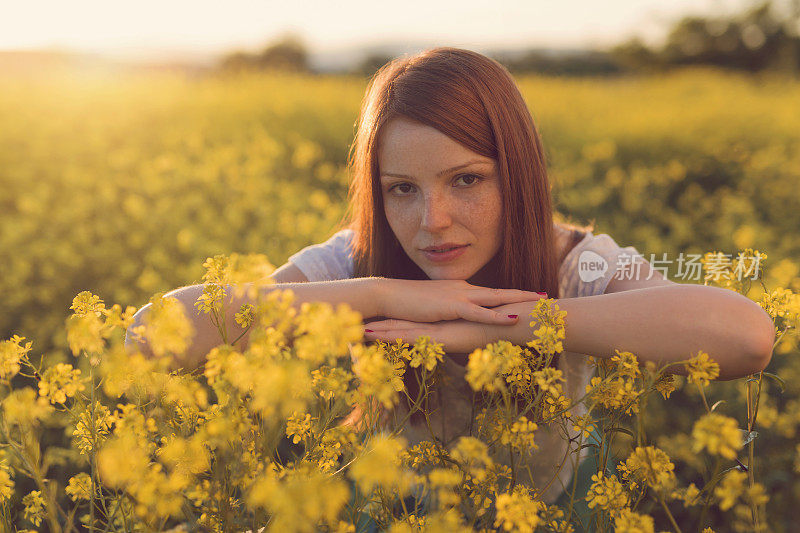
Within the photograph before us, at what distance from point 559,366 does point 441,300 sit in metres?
0.56

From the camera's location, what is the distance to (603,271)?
5.66ft

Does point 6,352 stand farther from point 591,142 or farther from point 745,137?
point 745,137

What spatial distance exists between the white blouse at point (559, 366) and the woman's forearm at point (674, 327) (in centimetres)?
47

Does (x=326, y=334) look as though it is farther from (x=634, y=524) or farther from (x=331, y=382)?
(x=634, y=524)

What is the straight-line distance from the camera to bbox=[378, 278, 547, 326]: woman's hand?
130cm

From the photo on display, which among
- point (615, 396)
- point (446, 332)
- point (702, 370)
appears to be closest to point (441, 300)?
point (446, 332)

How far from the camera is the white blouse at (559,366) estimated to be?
173 centimetres

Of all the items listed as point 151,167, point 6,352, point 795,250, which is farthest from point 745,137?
point 6,352

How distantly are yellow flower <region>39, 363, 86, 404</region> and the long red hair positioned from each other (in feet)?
2.52

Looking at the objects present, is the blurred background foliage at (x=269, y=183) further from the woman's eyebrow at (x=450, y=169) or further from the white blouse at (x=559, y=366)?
the woman's eyebrow at (x=450, y=169)

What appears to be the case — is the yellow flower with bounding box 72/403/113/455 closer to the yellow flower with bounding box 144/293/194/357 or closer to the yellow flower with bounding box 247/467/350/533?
the yellow flower with bounding box 144/293/194/357

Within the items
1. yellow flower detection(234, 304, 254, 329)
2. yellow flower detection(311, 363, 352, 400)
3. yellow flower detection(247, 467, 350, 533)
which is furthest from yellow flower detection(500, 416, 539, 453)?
yellow flower detection(234, 304, 254, 329)

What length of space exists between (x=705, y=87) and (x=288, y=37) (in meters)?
19.2

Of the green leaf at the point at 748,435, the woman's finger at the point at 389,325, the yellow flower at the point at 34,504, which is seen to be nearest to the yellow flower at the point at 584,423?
the green leaf at the point at 748,435
